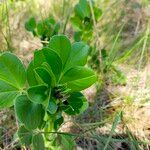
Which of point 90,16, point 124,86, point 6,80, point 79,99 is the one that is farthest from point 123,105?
point 6,80

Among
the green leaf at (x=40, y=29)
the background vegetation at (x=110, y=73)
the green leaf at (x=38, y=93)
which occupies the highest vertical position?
the green leaf at (x=40, y=29)

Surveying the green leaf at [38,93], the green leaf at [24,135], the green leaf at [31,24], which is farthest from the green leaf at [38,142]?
the green leaf at [31,24]

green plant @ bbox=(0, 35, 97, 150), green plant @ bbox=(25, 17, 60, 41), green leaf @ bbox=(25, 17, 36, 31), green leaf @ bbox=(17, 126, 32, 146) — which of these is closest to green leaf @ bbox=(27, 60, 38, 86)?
green plant @ bbox=(0, 35, 97, 150)

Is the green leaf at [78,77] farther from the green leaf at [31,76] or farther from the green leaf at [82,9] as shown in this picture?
the green leaf at [82,9]

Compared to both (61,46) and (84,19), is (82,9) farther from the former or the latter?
(61,46)

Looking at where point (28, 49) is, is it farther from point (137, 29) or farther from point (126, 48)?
point (137, 29)

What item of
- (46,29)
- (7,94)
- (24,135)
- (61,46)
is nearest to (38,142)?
(24,135)
